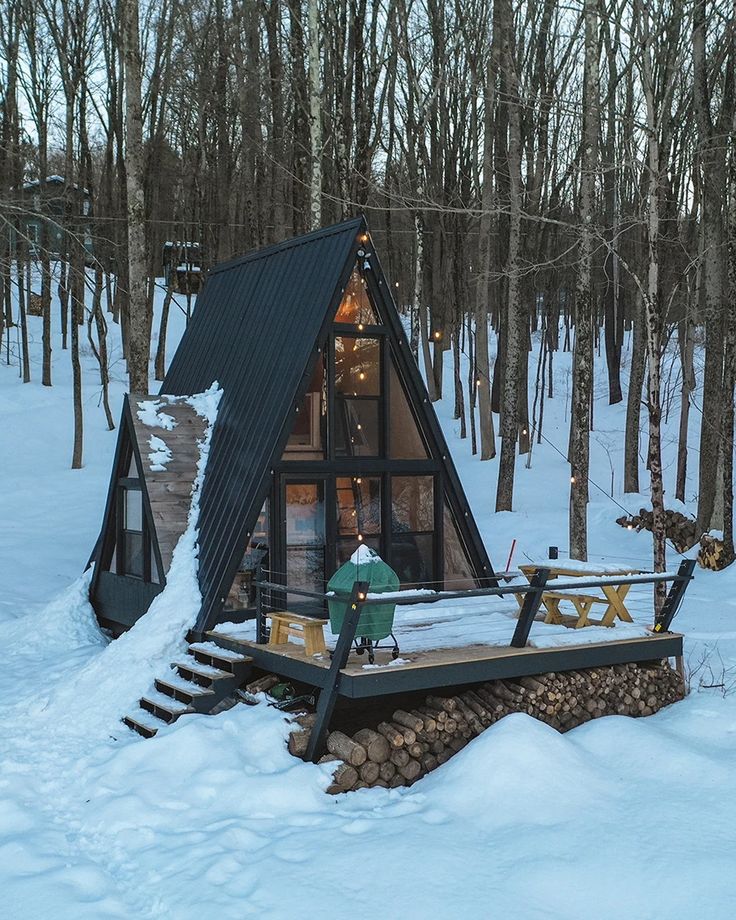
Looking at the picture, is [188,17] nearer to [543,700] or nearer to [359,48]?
[359,48]

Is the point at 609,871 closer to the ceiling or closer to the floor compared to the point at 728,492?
closer to the floor

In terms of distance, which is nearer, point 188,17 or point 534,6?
point 534,6

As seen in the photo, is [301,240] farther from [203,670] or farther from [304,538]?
[203,670]

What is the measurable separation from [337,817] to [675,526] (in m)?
12.6

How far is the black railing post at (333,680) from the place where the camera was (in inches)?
294

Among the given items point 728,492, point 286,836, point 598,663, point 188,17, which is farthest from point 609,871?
point 188,17

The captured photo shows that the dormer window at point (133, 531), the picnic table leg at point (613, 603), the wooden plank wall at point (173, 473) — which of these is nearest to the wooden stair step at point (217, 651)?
the wooden plank wall at point (173, 473)

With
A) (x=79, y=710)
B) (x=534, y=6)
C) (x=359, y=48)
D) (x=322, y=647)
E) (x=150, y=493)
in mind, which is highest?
(x=534, y=6)

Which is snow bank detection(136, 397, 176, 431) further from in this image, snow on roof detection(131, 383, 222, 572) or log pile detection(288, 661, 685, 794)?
log pile detection(288, 661, 685, 794)

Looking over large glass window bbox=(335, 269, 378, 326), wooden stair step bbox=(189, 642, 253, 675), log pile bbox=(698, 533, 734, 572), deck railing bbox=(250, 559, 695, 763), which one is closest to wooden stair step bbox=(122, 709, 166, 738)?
wooden stair step bbox=(189, 642, 253, 675)

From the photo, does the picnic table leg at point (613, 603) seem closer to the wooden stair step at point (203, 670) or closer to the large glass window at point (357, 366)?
the large glass window at point (357, 366)

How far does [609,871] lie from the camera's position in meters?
6.00

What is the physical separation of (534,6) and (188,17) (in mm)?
9805

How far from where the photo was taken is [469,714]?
8.16m
